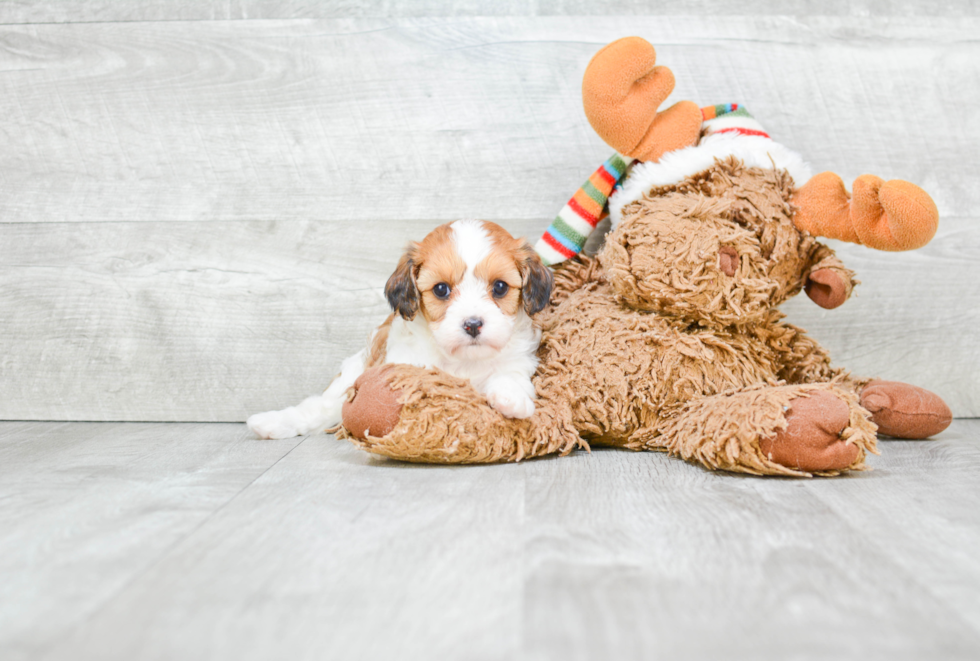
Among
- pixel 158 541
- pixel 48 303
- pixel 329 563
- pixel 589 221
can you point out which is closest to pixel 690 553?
pixel 329 563

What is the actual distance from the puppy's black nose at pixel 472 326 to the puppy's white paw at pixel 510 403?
117 mm

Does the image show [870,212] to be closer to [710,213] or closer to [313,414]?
[710,213]

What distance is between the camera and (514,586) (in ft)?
2.57

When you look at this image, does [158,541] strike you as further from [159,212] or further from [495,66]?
[495,66]

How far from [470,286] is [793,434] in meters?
0.64

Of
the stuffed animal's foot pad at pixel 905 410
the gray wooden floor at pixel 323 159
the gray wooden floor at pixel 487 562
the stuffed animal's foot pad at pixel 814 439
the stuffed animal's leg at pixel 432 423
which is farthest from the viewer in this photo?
the gray wooden floor at pixel 323 159

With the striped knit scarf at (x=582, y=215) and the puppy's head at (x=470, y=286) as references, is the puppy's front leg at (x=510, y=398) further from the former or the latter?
the striped knit scarf at (x=582, y=215)

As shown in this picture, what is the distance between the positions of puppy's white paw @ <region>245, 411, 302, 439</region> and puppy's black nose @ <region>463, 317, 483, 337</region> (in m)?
0.60

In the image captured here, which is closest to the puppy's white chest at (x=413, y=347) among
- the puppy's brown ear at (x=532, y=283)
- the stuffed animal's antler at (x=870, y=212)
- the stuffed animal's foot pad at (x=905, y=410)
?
the puppy's brown ear at (x=532, y=283)

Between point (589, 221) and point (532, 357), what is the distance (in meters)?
0.32

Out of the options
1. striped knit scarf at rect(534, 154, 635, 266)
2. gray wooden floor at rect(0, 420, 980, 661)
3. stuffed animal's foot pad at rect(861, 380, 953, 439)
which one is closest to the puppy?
striped knit scarf at rect(534, 154, 635, 266)

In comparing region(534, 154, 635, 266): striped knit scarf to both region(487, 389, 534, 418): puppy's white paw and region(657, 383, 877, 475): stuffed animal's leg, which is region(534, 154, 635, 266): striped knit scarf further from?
region(657, 383, 877, 475): stuffed animal's leg

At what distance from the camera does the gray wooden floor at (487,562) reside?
679mm

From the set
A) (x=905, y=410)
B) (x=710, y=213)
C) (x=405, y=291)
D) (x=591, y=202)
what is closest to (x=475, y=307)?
(x=405, y=291)
